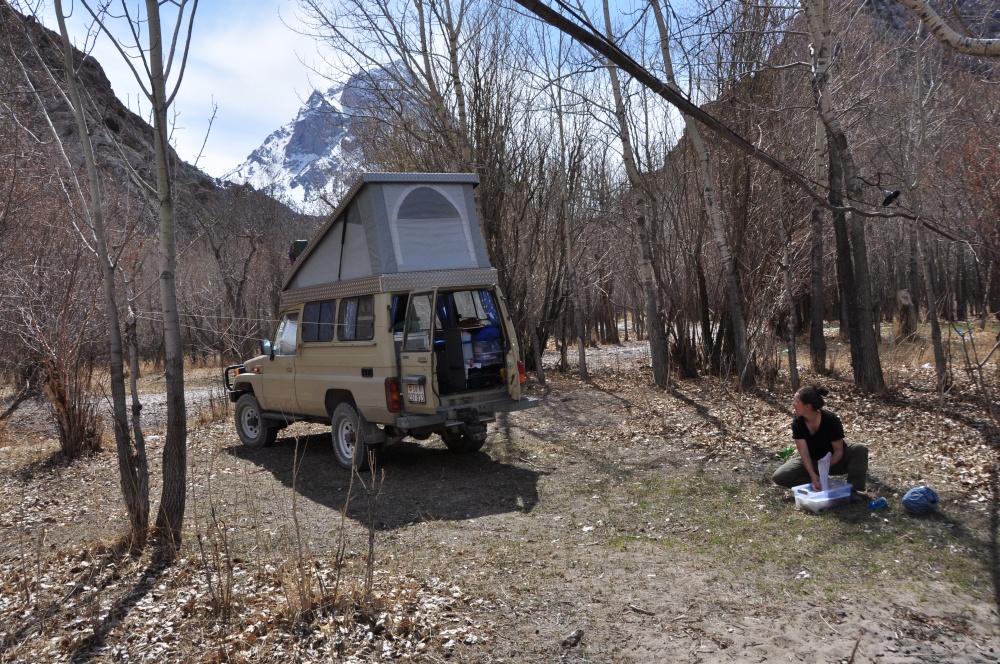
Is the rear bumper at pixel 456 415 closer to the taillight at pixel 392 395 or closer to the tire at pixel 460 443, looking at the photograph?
the taillight at pixel 392 395

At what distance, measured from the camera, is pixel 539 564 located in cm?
548

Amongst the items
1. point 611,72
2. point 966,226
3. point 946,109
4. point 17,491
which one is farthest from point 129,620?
point 966,226

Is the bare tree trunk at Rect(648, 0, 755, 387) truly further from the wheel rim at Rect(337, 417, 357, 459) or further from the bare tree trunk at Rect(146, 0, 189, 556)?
the bare tree trunk at Rect(146, 0, 189, 556)

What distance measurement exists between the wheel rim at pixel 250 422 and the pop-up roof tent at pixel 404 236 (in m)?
2.87

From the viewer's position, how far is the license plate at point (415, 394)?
26.5 feet

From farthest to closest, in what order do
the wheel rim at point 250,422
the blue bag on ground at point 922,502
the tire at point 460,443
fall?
1. the wheel rim at point 250,422
2. the tire at point 460,443
3. the blue bag on ground at point 922,502

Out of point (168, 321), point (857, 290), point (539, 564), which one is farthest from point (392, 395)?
point (857, 290)

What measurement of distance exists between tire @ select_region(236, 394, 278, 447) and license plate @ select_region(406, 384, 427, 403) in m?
3.55

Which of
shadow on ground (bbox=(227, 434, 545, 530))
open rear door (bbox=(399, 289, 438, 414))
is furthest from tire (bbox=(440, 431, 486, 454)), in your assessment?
open rear door (bbox=(399, 289, 438, 414))

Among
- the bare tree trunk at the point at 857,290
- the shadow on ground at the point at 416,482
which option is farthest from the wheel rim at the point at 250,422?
the bare tree trunk at the point at 857,290

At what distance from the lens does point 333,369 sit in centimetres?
909

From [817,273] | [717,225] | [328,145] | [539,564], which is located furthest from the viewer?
[328,145]

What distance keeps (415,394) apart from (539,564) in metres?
3.09

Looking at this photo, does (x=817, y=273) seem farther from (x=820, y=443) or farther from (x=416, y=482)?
(x=416, y=482)
